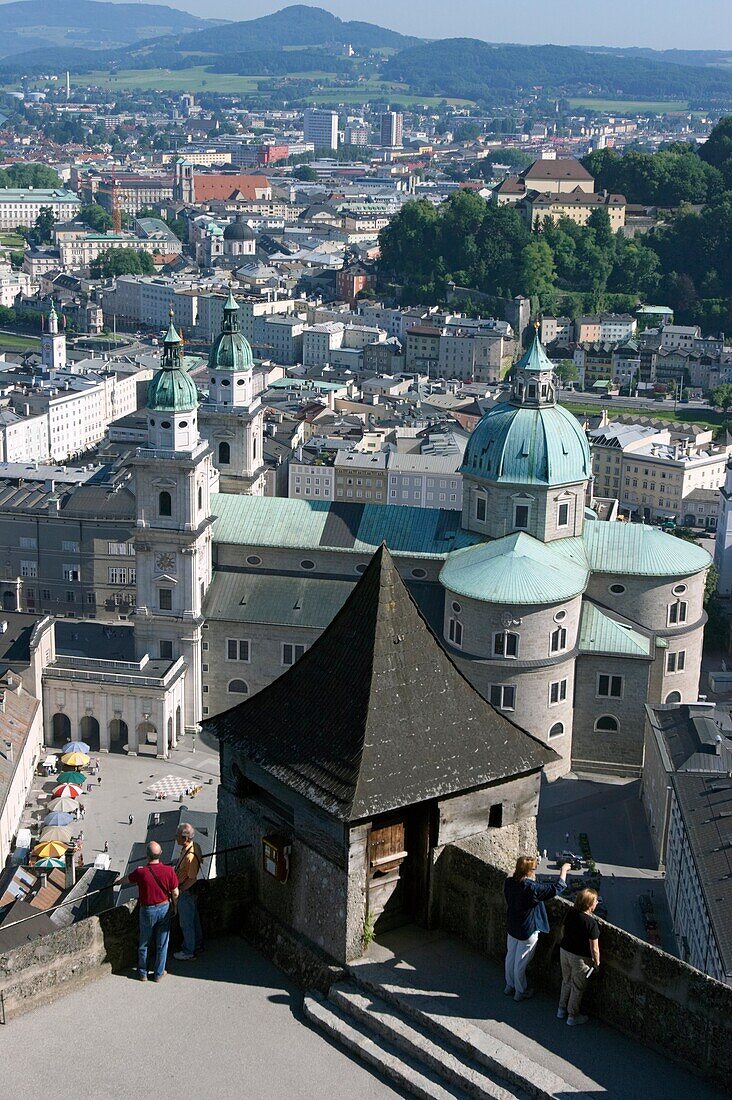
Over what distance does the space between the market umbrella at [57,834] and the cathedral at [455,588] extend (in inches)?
273

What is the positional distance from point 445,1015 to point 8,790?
99.9 feet

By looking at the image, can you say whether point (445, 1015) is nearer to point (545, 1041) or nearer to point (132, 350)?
point (545, 1041)

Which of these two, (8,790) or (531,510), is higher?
(531,510)

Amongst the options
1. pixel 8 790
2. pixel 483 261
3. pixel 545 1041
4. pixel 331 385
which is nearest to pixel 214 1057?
pixel 545 1041

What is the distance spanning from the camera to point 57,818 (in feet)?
137

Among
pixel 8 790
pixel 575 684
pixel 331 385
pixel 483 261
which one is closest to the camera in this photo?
pixel 8 790

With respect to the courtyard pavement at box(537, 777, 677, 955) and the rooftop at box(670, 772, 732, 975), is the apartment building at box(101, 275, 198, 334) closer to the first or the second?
the courtyard pavement at box(537, 777, 677, 955)

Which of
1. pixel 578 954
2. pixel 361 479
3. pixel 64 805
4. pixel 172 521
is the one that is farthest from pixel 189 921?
pixel 361 479

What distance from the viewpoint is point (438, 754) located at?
42.8ft

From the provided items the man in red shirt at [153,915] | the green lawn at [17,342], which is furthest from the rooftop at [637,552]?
the green lawn at [17,342]

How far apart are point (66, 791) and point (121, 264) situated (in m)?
132

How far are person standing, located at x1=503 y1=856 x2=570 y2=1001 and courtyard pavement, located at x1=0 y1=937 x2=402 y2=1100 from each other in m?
1.45

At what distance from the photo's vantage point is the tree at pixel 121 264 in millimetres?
168000

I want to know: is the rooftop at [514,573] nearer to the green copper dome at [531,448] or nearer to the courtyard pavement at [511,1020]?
the green copper dome at [531,448]
